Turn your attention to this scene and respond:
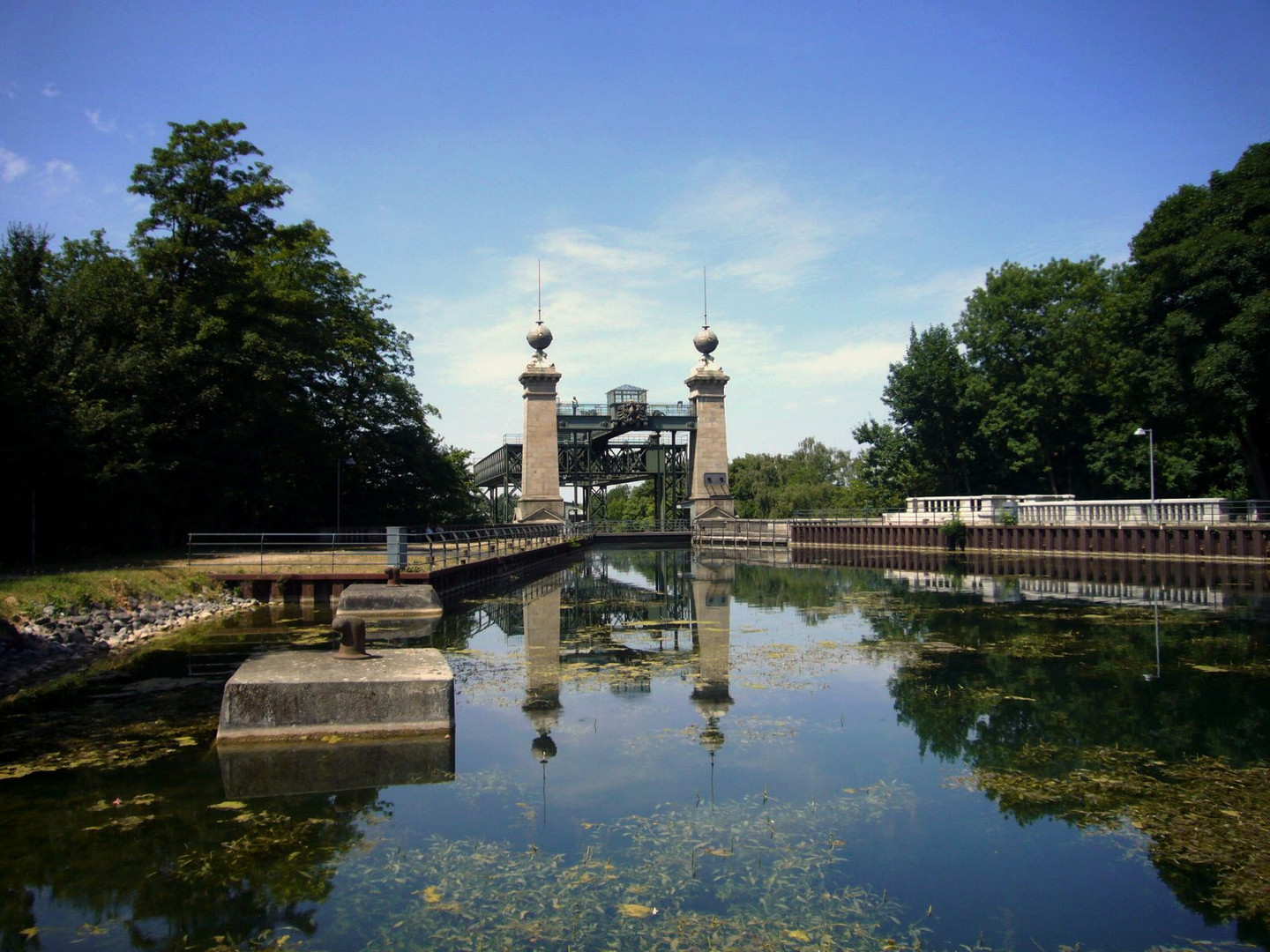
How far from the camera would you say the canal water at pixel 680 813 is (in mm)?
5645

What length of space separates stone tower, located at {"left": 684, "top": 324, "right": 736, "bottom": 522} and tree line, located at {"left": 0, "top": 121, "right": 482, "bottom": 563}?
20.8m

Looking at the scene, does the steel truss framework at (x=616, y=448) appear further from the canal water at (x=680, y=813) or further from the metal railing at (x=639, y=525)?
the canal water at (x=680, y=813)

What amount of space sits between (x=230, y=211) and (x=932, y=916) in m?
33.5

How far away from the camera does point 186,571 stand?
22.9 m

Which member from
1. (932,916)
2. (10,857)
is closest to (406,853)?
(10,857)

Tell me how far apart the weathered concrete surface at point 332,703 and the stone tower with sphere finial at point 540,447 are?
151ft

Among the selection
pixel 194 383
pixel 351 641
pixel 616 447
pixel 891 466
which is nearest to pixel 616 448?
pixel 616 447

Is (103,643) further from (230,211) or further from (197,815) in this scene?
(230,211)

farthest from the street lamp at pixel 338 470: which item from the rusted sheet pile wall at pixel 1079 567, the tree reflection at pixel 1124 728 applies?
the tree reflection at pixel 1124 728

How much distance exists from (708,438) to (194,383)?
35.4 metres

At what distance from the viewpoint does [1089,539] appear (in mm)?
39750

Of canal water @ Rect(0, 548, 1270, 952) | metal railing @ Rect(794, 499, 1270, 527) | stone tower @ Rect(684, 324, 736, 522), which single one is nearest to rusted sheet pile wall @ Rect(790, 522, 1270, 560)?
metal railing @ Rect(794, 499, 1270, 527)

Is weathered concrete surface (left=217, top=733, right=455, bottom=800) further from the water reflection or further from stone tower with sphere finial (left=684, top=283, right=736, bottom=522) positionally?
stone tower with sphere finial (left=684, top=283, right=736, bottom=522)

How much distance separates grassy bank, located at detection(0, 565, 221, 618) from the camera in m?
16.0
